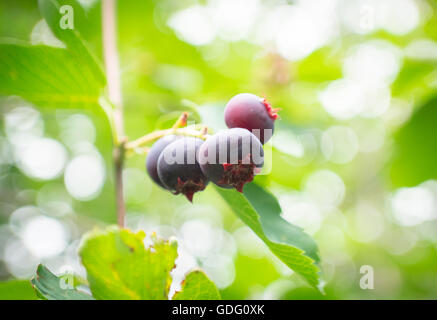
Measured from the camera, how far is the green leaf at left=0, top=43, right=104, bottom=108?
1.29 meters

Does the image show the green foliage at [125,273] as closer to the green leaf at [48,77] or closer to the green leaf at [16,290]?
the green leaf at [16,290]

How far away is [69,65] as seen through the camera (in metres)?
1.33

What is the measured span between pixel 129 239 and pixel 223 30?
270cm

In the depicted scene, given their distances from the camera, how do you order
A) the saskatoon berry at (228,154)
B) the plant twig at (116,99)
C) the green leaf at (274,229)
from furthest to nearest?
the plant twig at (116,99) → the green leaf at (274,229) → the saskatoon berry at (228,154)

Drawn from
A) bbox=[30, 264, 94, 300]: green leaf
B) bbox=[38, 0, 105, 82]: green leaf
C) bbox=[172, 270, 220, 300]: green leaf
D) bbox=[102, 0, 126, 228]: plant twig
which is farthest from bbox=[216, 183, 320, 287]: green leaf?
bbox=[38, 0, 105, 82]: green leaf

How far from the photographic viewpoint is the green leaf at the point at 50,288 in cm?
103

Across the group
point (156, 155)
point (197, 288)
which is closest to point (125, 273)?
point (197, 288)

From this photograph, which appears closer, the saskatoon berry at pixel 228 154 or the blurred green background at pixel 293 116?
the saskatoon berry at pixel 228 154

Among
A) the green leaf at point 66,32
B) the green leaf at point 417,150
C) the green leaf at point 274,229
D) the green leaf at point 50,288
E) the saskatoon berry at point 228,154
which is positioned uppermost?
the green leaf at point 417,150

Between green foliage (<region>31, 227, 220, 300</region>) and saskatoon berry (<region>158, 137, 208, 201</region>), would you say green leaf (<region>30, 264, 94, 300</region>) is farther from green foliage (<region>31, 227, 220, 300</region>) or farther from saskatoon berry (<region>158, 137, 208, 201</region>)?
saskatoon berry (<region>158, 137, 208, 201</region>)

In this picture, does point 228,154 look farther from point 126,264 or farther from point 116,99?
point 116,99

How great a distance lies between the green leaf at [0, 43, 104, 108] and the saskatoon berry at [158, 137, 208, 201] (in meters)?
0.55

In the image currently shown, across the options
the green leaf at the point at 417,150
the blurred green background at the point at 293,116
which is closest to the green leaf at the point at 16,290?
the blurred green background at the point at 293,116

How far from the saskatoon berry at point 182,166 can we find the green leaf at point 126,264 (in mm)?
161
